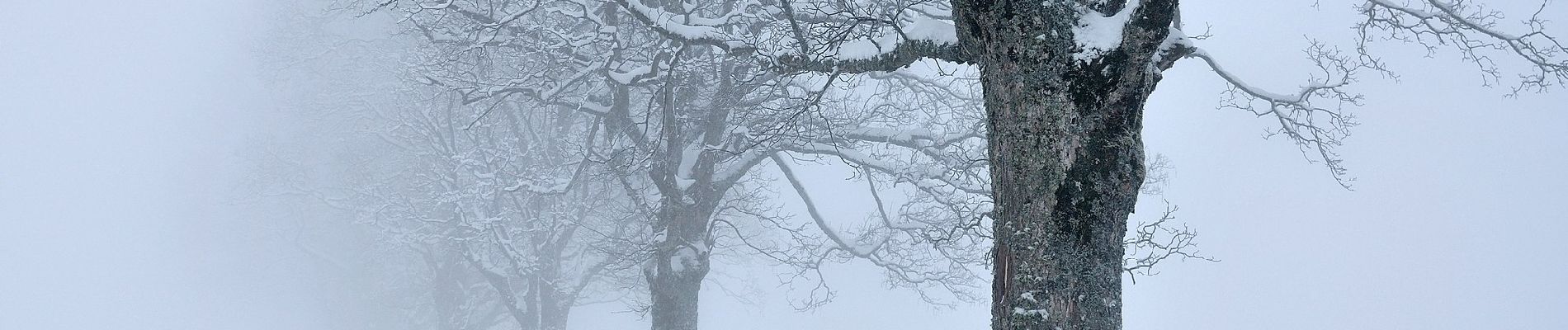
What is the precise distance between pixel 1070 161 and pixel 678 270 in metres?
6.28

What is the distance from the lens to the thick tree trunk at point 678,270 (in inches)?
373

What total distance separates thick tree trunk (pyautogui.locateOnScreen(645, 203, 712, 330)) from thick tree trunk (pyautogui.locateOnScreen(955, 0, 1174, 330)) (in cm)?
598

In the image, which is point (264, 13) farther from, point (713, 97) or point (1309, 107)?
point (1309, 107)

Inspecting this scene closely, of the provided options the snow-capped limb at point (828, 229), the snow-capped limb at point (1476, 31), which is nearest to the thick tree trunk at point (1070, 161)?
the snow-capped limb at point (1476, 31)

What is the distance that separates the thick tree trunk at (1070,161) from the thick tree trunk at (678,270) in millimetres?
5978

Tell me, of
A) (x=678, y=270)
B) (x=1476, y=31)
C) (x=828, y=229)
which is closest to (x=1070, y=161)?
A: (x=1476, y=31)

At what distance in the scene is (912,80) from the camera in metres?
10.3

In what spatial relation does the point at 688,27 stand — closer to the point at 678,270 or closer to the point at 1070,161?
the point at 678,270

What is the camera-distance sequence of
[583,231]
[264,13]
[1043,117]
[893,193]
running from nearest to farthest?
[1043,117], [893,193], [583,231], [264,13]

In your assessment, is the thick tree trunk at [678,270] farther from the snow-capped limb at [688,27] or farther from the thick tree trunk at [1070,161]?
the thick tree trunk at [1070,161]

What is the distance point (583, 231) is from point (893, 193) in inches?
262

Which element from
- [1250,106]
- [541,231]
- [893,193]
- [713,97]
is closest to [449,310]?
[541,231]

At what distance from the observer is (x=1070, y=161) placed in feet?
12.0

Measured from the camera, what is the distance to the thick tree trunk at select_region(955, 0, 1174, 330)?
3.64 meters
